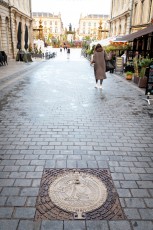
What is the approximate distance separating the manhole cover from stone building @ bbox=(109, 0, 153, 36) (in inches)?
835

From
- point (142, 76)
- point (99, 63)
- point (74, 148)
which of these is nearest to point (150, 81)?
point (142, 76)

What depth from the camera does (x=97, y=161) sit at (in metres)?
3.95

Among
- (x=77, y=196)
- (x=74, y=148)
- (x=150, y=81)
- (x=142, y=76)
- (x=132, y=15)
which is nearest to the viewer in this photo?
(x=77, y=196)

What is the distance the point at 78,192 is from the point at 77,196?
9 centimetres

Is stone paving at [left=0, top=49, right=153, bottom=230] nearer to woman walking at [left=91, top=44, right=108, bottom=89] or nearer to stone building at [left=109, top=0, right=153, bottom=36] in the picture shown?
woman walking at [left=91, top=44, right=108, bottom=89]

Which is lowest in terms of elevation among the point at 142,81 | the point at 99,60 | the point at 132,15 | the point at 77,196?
the point at 77,196

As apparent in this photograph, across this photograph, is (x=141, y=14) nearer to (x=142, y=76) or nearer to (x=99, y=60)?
(x=142, y=76)

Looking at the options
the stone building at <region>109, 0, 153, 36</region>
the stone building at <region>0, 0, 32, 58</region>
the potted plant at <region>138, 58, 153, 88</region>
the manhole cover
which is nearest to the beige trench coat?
the potted plant at <region>138, 58, 153, 88</region>

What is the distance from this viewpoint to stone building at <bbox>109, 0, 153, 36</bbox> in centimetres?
2186

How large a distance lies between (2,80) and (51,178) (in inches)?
367

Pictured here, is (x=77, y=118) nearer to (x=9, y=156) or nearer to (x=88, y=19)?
(x=9, y=156)

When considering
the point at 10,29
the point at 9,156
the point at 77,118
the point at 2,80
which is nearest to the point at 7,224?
the point at 9,156

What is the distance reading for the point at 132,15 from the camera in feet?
86.5

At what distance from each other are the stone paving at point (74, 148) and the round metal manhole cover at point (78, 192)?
0.22m
